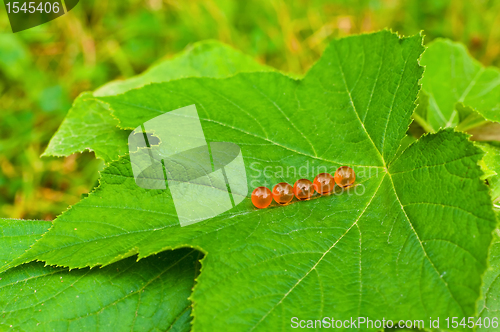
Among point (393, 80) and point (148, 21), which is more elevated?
point (148, 21)

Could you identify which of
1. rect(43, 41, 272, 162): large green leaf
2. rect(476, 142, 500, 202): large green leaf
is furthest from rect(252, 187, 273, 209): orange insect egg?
rect(476, 142, 500, 202): large green leaf

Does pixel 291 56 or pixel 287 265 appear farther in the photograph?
pixel 291 56

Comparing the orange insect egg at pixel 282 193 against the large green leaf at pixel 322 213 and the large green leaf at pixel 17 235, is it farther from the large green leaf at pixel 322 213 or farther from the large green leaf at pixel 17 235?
the large green leaf at pixel 17 235

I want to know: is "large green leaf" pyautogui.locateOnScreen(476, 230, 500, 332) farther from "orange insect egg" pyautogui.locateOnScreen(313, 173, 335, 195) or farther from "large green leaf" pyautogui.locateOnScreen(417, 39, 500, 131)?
"large green leaf" pyautogui.locateOnScreen(417, 39, 500, 131)

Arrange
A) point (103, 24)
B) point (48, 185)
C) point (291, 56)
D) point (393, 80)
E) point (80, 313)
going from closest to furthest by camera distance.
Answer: point (80, 313) → point (393, 80) → point (48, 185) → point (291, 56) → point (103, 24)

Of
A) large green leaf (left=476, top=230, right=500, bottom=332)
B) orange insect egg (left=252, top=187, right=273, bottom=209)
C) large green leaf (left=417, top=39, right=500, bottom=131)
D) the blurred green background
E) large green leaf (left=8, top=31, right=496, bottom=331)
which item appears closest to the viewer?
large green leaf (left=8, top=31, right=496, bottom=331)

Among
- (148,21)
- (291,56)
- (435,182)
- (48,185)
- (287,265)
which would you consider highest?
(148,21)

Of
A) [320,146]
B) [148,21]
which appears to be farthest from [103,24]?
[320,146]

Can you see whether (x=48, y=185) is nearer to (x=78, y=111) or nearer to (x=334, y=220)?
(x=78, y=111)
